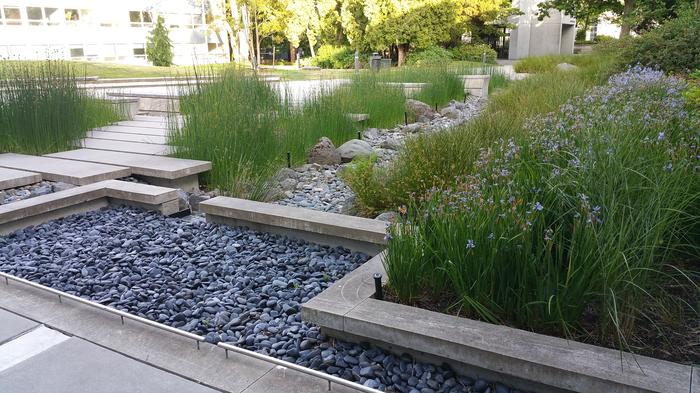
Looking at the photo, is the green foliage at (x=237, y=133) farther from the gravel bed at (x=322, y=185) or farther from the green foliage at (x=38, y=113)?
the green foliage at (x=38, y=113)

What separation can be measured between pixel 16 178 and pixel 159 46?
19220 mm

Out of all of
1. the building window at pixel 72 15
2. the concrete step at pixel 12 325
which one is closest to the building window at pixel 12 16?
the building window at pixel 72 15

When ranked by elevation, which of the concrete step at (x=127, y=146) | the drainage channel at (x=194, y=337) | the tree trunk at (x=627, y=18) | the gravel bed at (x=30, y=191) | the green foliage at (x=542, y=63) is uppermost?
the tree trunk at (x=627, y=18)

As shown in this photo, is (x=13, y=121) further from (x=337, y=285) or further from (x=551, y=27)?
(x=551, y=27)

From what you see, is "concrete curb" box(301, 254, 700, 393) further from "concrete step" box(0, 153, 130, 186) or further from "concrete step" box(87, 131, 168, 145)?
"concrete step" box(87, 131, 168, 145)

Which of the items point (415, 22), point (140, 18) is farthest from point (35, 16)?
point (415, 22)

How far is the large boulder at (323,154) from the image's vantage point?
16.5 ft

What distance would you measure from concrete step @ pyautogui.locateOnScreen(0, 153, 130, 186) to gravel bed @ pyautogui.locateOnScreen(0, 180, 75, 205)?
0.05 m

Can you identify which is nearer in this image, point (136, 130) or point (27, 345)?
point (27, 345)

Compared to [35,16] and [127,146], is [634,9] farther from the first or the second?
[35,16]

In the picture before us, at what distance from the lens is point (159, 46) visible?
21578 mm

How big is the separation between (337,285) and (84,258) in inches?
57.6

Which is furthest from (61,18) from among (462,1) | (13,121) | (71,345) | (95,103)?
(71,345)

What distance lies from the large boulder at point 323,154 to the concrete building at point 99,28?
62.8 feet
